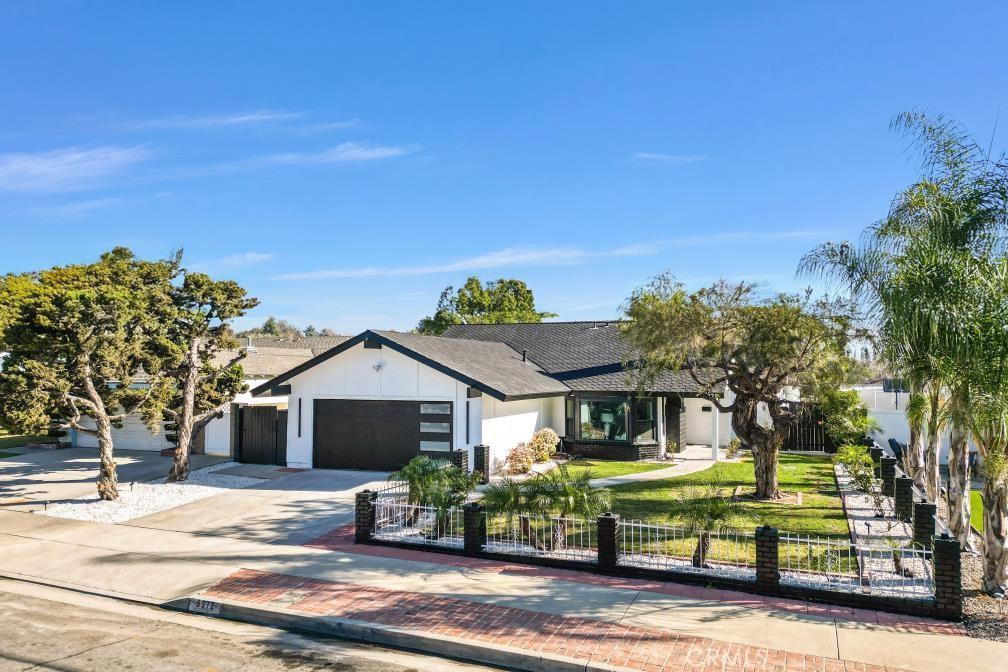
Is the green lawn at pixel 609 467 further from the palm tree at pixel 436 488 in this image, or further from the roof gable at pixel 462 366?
the palm tree at pixel 436 488

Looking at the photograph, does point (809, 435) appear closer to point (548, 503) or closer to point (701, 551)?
point (701, 551)

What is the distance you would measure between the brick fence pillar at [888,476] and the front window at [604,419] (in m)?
8.80

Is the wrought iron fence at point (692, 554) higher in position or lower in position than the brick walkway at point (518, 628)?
higher

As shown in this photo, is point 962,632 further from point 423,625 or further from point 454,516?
point 454,516

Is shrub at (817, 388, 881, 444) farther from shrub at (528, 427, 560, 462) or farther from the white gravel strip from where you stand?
the white gravel strip

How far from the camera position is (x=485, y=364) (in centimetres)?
2373

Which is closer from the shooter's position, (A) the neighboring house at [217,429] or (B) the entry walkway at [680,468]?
(B) the entry walkway at [680,468]

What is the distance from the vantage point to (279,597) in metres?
9.97

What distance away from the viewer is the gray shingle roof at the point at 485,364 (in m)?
20.4

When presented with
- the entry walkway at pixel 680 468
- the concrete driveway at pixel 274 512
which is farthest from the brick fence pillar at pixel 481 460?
the entry walkway at pixel 680 468

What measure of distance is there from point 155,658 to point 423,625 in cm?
327

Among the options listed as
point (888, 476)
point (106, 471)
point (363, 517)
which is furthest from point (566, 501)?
point (106, 471)

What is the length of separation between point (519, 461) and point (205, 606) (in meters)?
12.1

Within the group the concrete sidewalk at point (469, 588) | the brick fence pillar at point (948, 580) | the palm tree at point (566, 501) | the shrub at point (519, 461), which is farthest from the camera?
the shrub at point (519, 461)
